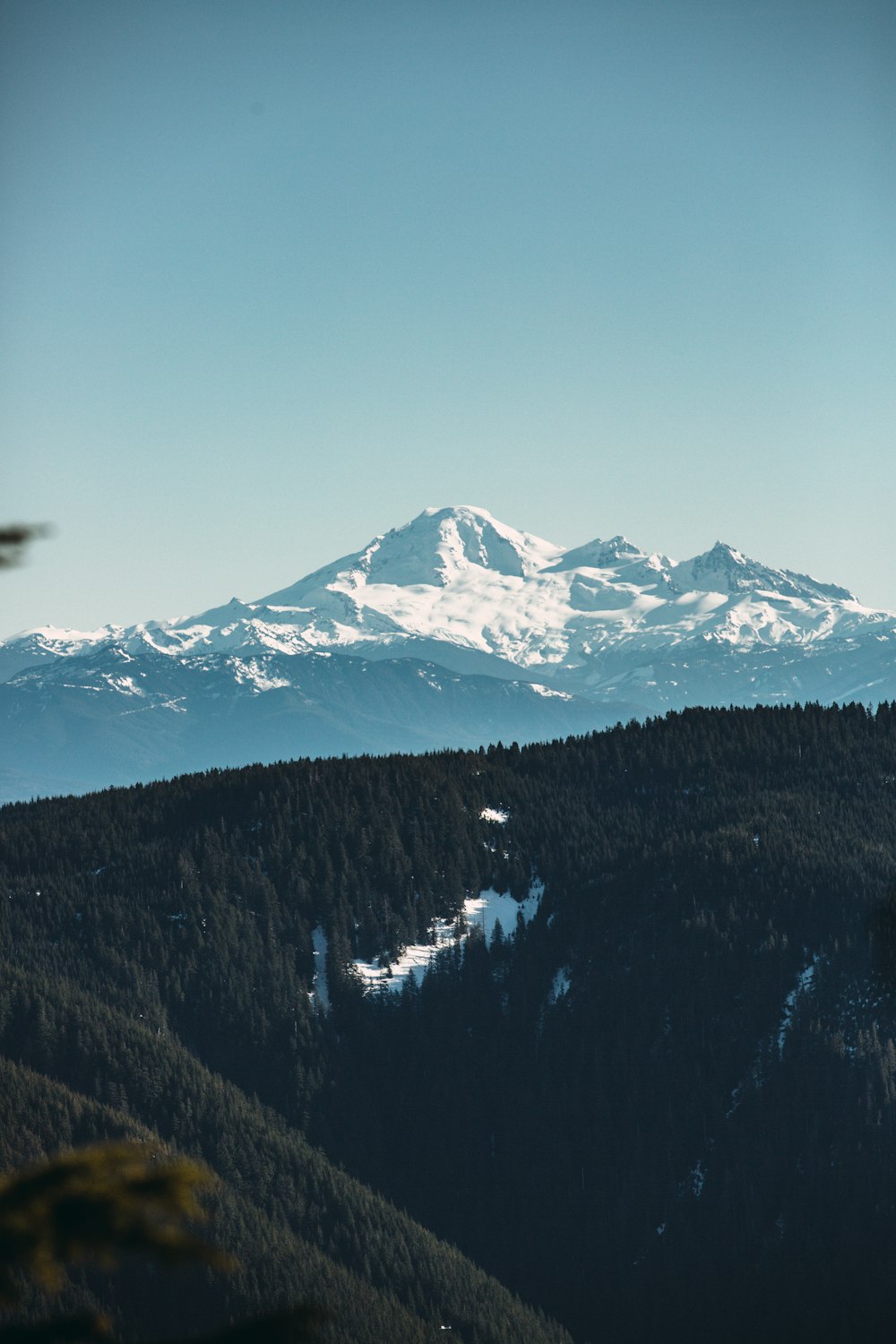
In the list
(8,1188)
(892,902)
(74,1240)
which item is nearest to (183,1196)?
(74,1240)

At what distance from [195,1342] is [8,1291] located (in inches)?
83.0

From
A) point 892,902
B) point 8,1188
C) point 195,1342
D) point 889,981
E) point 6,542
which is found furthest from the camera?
point 892,902

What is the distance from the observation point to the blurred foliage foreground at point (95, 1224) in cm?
1689

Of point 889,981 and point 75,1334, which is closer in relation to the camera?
point 75,1334

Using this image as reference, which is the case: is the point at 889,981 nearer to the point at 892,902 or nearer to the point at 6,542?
the point at 892,902

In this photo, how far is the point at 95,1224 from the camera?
1748 cm

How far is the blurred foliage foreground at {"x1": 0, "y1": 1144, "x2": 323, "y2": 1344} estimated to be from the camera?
1689cm

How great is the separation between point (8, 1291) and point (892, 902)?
120041mm

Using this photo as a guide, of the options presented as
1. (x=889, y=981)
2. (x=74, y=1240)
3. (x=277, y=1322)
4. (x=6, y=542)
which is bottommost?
(x=889, y=981)

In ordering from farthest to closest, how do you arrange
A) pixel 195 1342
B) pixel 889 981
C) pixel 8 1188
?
pixel 889 981 < pixel 8 1188 < pixel 195 1342

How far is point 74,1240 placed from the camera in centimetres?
1719

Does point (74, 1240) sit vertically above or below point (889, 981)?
above

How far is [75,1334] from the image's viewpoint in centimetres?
1706

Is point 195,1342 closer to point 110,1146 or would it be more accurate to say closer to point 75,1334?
point 75,1334
